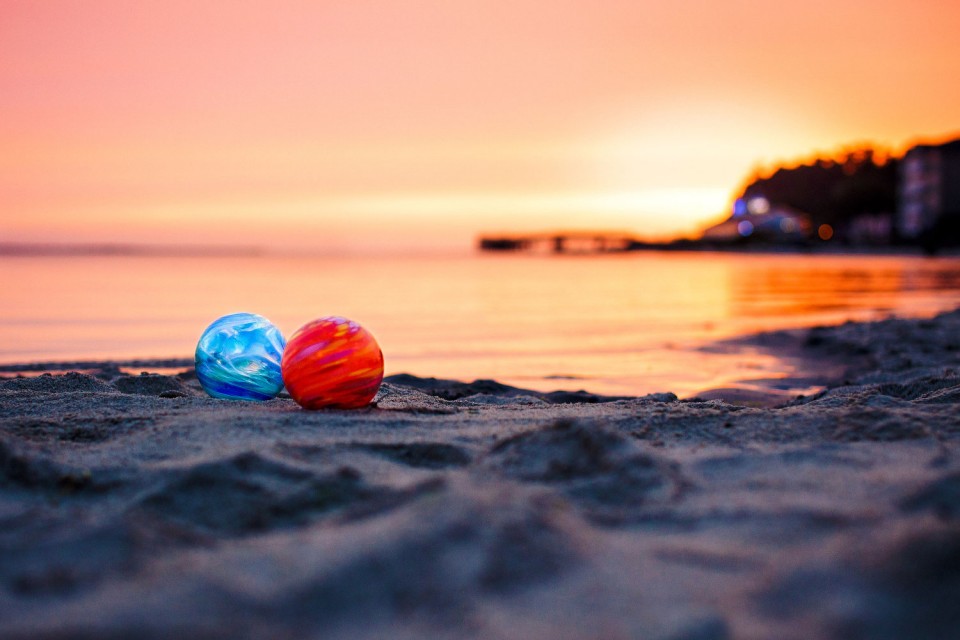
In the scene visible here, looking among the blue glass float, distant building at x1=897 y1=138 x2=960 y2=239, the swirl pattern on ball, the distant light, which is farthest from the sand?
the distant light

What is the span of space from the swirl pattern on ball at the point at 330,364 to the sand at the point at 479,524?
0.14 metres

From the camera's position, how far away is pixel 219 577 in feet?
6.80

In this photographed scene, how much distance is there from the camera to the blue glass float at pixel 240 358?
4355 mm

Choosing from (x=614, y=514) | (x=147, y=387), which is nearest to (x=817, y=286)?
(x=147, y=387)

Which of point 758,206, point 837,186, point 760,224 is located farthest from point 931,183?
point 758,206

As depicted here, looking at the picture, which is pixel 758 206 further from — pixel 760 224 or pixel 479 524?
pixel 479 524

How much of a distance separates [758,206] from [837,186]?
1603 cm

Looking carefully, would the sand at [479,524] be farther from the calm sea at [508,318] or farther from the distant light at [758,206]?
the distant light at [758,206]

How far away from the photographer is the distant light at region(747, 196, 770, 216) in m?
111

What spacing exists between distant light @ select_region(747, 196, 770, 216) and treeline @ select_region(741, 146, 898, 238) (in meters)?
3.36

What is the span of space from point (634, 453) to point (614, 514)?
19.6 inches

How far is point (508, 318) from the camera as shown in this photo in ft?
41.1

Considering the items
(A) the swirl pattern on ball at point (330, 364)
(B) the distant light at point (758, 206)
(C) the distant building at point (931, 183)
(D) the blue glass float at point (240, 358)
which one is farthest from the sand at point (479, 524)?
(B) the distant light at point (758, 206)

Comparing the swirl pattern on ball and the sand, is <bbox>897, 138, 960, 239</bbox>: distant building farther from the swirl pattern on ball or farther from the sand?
the sand
